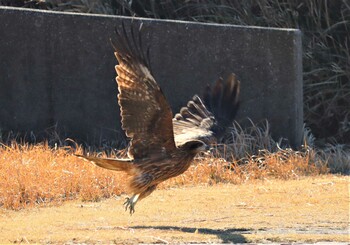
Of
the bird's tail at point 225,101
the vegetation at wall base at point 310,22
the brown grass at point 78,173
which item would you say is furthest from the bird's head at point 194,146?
the vegetation at wall base at point 310,22

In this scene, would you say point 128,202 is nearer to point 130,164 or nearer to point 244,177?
point 130,164

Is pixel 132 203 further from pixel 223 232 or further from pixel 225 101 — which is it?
pixel 225 101

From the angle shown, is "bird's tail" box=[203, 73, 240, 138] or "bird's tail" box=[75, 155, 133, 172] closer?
"bird's tail" box=[75, 155, 133, 172]

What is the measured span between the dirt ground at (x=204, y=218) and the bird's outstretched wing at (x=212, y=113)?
2.24 ft

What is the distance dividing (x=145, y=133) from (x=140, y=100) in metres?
0.36

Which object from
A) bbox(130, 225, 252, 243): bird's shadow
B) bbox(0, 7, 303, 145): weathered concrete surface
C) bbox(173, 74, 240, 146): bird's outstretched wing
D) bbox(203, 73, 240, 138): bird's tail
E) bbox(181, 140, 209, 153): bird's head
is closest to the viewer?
bbox(130, 225, 252, 243): bird's shadow

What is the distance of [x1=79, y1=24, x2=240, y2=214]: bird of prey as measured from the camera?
956 centimetres

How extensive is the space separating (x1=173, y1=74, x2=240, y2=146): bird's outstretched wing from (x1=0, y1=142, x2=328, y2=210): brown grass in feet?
3.21

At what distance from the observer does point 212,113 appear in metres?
10.8

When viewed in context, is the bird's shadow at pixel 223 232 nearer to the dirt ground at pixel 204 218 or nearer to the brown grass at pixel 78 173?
the dirt ground at pixel 204 218

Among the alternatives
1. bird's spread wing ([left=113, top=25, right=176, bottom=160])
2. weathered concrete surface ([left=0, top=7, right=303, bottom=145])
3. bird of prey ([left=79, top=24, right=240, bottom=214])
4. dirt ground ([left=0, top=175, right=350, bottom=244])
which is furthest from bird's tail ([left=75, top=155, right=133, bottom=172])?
weathered concrete surface ([left=0, top=7, right=303, bottom=145])

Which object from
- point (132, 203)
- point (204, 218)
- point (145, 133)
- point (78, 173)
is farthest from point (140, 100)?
point (78, 173)

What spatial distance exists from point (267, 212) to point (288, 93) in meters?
4.32

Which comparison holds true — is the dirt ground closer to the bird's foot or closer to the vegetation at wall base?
the bird's foot
